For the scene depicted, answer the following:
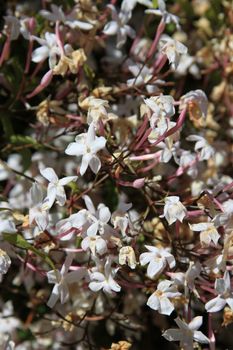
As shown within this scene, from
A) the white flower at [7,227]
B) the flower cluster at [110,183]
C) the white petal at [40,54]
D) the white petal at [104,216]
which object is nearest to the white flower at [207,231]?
the flower cluster at [110,183]

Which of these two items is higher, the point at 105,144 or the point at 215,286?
the point at 105,144

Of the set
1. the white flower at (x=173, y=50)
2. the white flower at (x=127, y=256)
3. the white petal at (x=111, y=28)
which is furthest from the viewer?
the white petal at (x=111, y=28)

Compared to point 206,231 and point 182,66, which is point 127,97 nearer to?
point 182,66

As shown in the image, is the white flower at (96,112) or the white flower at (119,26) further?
the white flower at (119,26)

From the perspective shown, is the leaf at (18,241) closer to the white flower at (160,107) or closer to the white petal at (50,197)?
the white petal at (50,197)

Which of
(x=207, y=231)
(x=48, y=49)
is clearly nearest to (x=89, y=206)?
(x=207, y=231)

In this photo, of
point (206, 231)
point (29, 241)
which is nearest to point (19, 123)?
point (29, 241)
